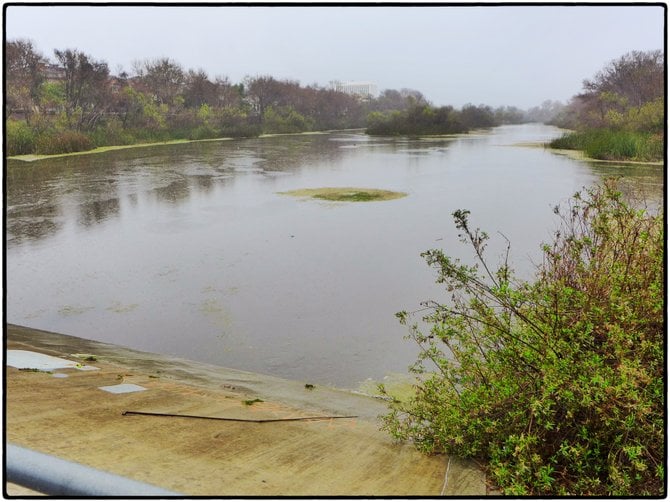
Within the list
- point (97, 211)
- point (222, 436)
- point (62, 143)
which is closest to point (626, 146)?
point (97, 211)

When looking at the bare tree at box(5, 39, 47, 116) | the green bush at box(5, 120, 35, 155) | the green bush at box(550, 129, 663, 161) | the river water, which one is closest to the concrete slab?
the river water

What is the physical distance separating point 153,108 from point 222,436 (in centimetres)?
3897

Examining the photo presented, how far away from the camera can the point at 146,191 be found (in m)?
15.7

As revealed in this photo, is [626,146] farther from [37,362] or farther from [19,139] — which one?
[19,139]

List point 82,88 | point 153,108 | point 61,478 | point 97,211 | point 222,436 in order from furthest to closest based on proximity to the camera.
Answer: point 153,108 → point 82,88 → point 97,211 → point 222,436 → point 61,478

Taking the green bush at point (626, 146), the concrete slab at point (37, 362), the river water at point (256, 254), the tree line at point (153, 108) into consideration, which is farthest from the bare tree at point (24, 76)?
the concrete slab at point (37, 362)

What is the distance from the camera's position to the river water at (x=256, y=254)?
19.0 feet

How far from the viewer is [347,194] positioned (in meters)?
15.0

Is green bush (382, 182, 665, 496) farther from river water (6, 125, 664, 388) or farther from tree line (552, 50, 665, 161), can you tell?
tree line (552, 50, 665, 161)

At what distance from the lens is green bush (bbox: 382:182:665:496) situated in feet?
8.45

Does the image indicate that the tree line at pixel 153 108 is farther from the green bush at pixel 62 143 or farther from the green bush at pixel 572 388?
the green bush at pixel 572 388

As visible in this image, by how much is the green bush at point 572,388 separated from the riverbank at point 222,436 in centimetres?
24

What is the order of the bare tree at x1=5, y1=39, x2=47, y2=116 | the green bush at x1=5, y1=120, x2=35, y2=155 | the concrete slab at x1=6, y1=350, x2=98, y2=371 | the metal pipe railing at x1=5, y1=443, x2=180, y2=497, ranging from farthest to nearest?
the bare tree at x1=5, y1=39, x2=47, y2=116, the green bush at x1=5, y1=120, x2=35, y2=155, the concrete slab at x1=6, y1=350, x2=98, y2=371, the metal pipe railing at x1=5, y1=443, x2=180, y2=497

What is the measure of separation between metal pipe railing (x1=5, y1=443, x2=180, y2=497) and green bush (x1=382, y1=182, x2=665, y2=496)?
1527mm
